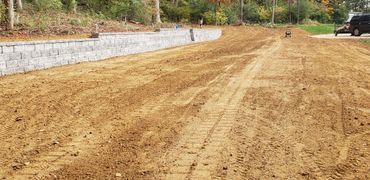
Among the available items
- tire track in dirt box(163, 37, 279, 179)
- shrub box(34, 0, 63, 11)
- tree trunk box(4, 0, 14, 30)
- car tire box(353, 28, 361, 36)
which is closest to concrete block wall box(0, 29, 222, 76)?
tree trunk box(4, 0, 14, 30)

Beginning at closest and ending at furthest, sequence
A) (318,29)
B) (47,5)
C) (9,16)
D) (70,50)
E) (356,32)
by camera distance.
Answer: (70,50)
(9,16)
(47,5)
(356,32)
(318,29)

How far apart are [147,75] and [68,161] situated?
664 centimetres

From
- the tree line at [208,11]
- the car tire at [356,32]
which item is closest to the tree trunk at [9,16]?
the tree line at [208,11]

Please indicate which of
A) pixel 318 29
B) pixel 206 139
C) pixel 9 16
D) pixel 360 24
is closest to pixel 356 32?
pixel 360 24

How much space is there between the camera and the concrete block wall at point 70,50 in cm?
1148

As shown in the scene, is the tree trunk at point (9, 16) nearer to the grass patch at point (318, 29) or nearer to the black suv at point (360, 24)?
the black suv at point (360, 24)

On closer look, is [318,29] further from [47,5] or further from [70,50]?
[70,50]

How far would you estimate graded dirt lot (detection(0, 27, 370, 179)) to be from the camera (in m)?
4.84

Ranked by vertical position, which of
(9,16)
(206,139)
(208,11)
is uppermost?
(208,11)

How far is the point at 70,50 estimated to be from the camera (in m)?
14.1

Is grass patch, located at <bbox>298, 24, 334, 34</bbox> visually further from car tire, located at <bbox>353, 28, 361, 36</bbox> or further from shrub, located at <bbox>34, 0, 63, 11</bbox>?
shrub, located at <bbox>34, 0, 63, 11</bbox>

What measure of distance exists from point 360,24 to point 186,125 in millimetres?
31990

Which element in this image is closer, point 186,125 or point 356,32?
point 186,125

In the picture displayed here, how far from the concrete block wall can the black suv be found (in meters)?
19.1
